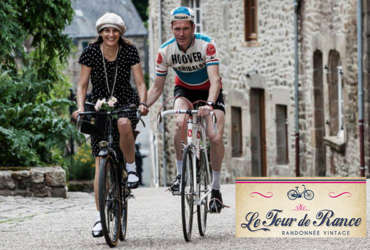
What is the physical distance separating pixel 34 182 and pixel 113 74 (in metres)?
4.62

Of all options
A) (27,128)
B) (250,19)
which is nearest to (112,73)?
(27,128)

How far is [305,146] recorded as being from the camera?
66.3ft

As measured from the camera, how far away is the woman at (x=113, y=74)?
7.16 meters

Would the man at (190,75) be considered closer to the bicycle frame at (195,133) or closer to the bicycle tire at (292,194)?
the bicycle frame at (195,133)

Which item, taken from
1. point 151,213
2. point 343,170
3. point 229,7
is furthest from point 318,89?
point 151,213

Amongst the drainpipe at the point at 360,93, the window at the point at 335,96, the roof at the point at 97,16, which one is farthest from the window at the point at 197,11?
the roof at the point at 97,16

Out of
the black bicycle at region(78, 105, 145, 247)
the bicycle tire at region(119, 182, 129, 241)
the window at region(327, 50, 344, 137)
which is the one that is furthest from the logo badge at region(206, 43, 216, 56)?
the window at region(327, 50, 344, 137)

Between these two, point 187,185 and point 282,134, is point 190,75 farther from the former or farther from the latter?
point 282,134

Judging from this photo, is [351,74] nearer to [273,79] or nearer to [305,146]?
[305,146]

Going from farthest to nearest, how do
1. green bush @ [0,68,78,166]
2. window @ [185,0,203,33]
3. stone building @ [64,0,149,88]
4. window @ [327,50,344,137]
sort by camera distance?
stone building @ [64,0,149,88] < window @ [185,0,203,33] < window @ [327,50,344,137] < green bush @ [0,68,78,166]

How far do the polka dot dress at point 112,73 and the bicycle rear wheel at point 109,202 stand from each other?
12.7 inches

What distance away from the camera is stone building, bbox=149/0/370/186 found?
1684cm

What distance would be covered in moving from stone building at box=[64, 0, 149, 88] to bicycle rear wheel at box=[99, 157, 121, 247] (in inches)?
1748

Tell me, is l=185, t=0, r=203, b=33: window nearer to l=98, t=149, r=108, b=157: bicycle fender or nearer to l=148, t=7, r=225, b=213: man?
l=148, t=7, r=225, b=213: man
